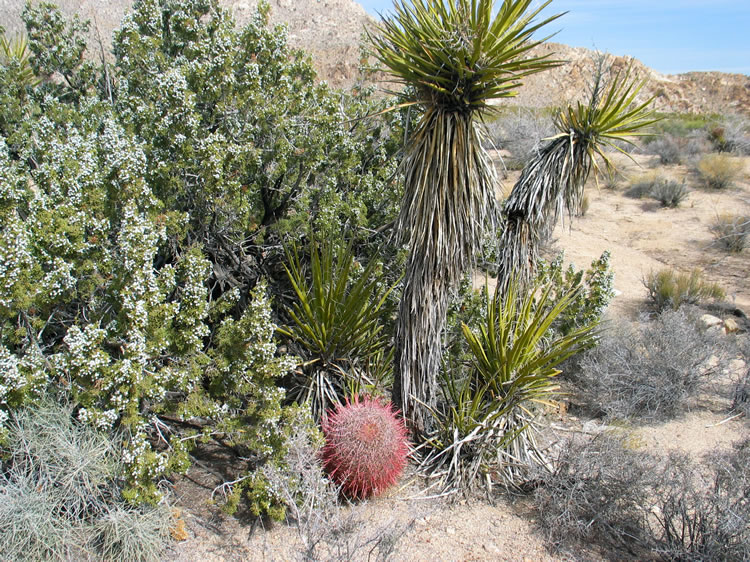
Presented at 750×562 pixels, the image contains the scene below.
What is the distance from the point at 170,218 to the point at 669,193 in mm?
14416

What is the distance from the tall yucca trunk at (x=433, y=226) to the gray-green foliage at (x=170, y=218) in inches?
40.0

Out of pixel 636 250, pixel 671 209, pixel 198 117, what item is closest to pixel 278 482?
pixel 198 117

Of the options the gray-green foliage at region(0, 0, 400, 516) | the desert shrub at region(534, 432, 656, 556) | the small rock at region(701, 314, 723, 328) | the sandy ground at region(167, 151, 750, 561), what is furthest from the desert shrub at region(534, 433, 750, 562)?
the small rock at region(701, 314, 723, 328)

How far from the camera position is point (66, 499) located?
3.77m

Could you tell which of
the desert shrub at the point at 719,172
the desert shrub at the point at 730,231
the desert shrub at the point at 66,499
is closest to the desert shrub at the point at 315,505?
the desert shrub at the point at 66,499

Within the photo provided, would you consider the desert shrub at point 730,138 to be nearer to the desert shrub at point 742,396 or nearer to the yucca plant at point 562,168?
the desert shrub at point 742,396

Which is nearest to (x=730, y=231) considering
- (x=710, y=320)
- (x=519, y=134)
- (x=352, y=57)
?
(x=710, y=320)

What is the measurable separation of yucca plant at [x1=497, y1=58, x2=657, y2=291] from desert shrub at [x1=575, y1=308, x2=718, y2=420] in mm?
1598

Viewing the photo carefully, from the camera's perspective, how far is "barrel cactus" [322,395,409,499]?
4285 millimetres

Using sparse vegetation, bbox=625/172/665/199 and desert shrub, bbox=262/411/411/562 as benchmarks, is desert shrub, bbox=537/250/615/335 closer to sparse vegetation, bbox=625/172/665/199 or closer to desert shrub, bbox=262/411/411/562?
desert shrub, bbox=262/411/411/562

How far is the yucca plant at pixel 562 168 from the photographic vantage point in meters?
5.05

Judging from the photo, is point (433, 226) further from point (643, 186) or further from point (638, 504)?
point (643, 186)

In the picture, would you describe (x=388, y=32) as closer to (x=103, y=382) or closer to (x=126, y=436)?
(x=103, y=382)

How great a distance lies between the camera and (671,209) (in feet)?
49.4
